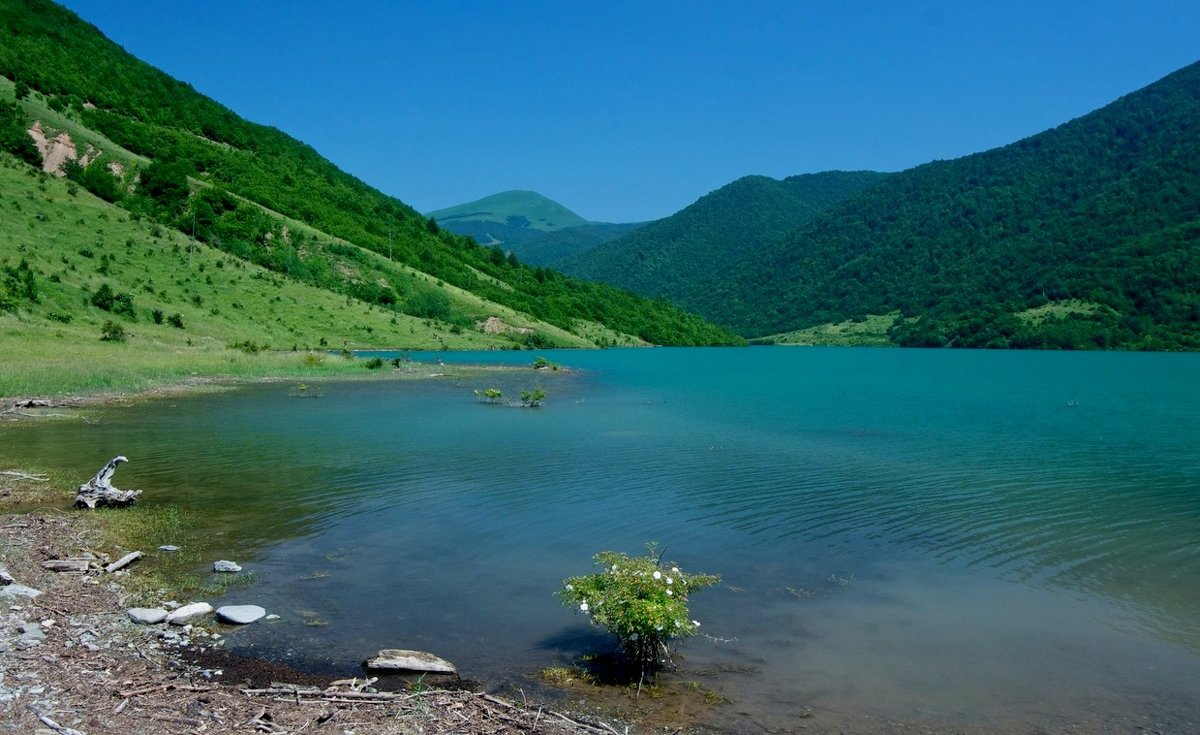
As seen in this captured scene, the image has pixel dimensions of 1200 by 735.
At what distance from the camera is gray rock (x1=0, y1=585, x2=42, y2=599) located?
11.7 metres

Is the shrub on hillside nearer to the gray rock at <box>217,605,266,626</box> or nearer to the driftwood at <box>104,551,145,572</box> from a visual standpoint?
the driftwood at <box>104,551,145,572</box>

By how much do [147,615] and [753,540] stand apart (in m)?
11.6

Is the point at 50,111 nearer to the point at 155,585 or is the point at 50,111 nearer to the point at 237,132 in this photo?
the point at 237,132

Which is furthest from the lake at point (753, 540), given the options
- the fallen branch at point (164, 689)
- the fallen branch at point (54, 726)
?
the fallen branch at point (54, 726)

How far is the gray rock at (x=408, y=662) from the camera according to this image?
10.2m

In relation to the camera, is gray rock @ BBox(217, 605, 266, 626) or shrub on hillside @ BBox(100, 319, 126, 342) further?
shrub on hillside @ BBox(100, 319, 126, 342)

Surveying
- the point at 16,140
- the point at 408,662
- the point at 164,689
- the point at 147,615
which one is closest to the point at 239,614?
the point at 147,615

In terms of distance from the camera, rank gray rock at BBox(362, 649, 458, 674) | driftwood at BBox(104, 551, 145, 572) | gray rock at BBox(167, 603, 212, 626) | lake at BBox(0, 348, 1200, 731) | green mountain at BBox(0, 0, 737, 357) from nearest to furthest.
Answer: gray rock at BBox(362, 649, 458, 674)
lake at BBox(0, 348, 1200, 731)
gray rock at BBox(167, 603, 212, 626)
driftwood at BBox(104, 551, 145, 572)
green mountain at BBox(0, 0, 737, 357)

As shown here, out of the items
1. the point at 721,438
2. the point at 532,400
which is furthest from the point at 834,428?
the point at 532,400

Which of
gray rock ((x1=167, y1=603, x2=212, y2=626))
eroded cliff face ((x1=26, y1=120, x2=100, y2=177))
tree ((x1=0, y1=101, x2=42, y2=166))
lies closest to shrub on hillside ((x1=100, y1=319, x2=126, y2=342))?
tree ((x1=0, y1=101, x2=42, y2=166))

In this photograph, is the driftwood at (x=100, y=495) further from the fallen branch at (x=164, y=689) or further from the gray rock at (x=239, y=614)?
the fallen branch at (x=164, y=689)

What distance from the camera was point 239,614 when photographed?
11750 mm

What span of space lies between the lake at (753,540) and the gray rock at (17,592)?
2566 millimetres

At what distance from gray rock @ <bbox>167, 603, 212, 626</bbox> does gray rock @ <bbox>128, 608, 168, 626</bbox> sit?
107 millimetres
